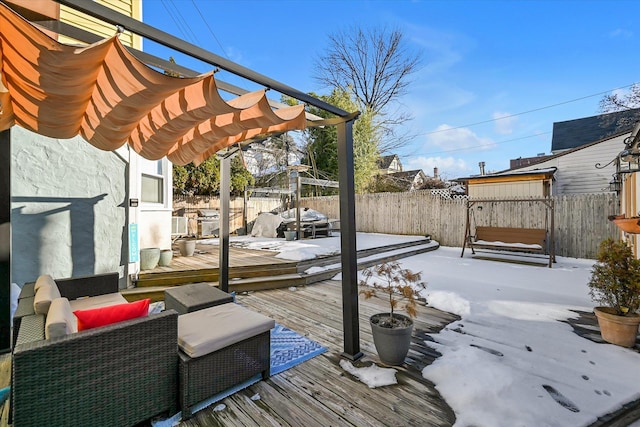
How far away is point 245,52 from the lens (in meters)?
12.9

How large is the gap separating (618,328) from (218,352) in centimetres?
393

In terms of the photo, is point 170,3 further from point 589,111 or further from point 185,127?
point 589,111

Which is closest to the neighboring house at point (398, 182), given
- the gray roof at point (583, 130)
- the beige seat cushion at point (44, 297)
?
the gray roof at point (583, 130)

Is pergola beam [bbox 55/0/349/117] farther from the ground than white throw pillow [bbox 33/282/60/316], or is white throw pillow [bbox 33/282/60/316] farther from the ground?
pergola beam [bbox 55/0/349/117]

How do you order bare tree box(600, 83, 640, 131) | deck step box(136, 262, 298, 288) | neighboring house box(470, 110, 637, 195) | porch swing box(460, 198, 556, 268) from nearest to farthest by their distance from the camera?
deck step box(136, 262, 298, 288) → porch swing box(460, 198, 556, 268) → neighboring house box(470, 110, 637, 195) → bare tree box(600, 83, 640, 131)

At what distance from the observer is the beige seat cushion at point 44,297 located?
201 centimetres

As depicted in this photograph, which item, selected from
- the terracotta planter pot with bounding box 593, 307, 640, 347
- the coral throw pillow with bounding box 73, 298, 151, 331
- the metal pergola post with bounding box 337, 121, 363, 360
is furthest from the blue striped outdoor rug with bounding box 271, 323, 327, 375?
the terracotta planter pot with bounding box 593, 307, 640, 347

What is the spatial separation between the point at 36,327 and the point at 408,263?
273 inches

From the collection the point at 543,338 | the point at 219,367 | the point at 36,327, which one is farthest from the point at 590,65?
the point at 36,327

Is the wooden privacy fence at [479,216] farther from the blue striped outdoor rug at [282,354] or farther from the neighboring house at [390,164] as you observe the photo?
the neighboring house at [390,164]

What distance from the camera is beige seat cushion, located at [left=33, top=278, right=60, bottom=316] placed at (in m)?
2.01

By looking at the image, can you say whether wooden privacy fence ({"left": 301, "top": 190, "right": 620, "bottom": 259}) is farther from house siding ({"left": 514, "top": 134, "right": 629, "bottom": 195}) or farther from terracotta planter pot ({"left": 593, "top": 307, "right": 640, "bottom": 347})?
terracotta planter pot ({"left": 593, "top": 307, "right": 640, "bottom": 347})

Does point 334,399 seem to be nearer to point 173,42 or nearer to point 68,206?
point 173,42

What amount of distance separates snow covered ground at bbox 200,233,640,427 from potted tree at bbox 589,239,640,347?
0.53 ft
